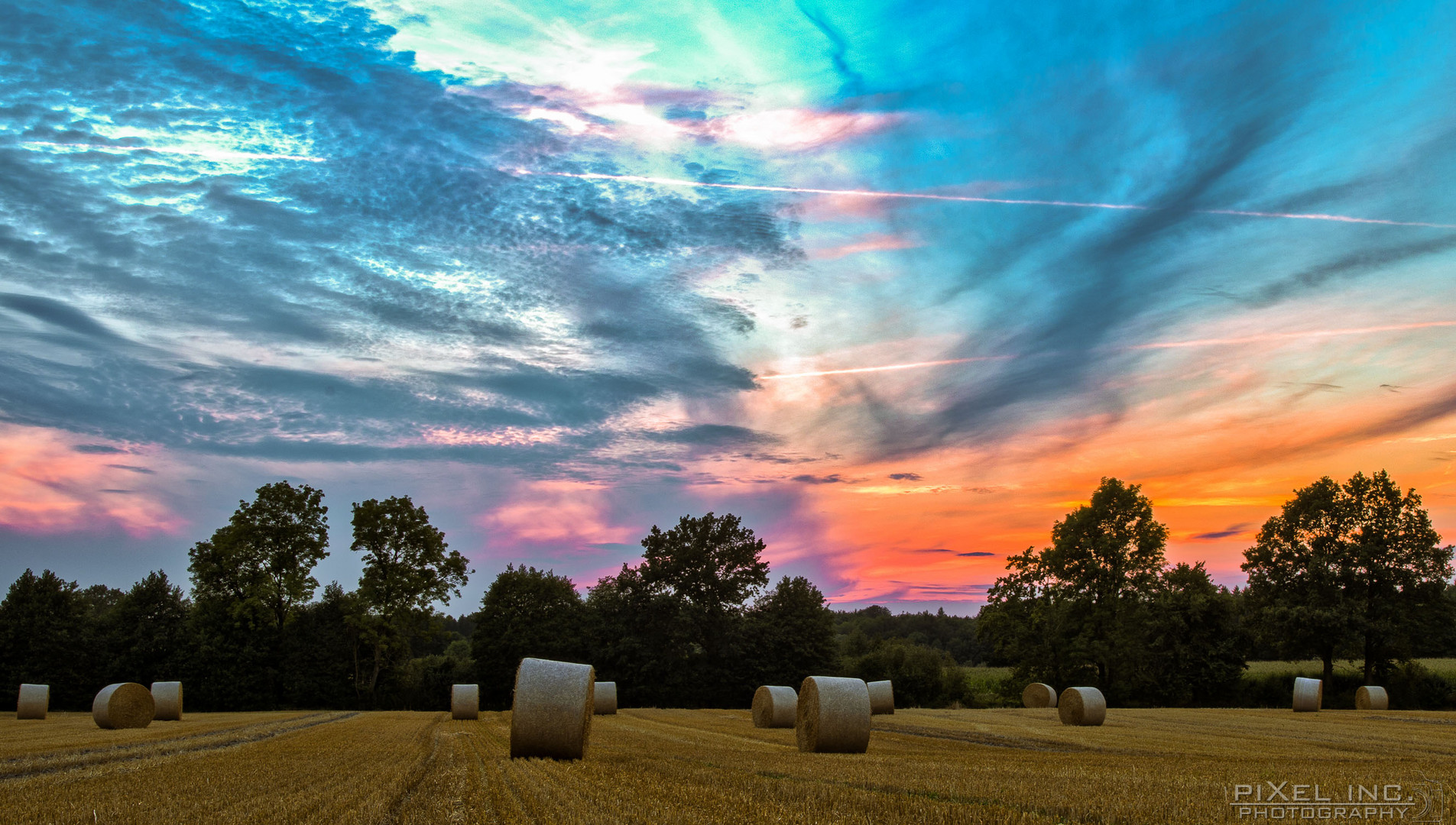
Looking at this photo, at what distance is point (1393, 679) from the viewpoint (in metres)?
40.9

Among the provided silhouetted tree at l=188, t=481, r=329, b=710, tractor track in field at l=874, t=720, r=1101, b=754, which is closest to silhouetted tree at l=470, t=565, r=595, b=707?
silhouetted tree at l=188, t=481, r=329, b=710

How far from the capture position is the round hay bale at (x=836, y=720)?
16875 millimetres

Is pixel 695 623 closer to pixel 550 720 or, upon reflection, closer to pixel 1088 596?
pixel 1088 596

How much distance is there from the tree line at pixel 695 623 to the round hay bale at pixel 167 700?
1612cm

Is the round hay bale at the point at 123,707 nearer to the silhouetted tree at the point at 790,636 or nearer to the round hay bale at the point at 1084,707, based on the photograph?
the round hay bale at the point at 1084,707

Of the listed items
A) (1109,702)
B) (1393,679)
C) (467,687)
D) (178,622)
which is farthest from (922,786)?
(178,622)

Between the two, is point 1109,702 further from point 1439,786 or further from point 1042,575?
point 1439,786

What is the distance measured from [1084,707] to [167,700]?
104ft

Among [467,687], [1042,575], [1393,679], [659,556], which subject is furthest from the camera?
[659,556]

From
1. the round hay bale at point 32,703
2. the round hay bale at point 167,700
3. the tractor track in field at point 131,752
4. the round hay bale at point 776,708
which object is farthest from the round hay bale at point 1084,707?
the round hay bale at point 32,703

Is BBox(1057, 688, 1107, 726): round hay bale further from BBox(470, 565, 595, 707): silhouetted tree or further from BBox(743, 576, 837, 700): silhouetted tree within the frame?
BBox(470, 565, 595, 707): silhouetted tree

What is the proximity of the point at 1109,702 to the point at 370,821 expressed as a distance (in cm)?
4652

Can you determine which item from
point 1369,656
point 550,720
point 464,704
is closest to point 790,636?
point 464,704

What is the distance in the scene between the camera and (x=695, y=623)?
2073 inches
